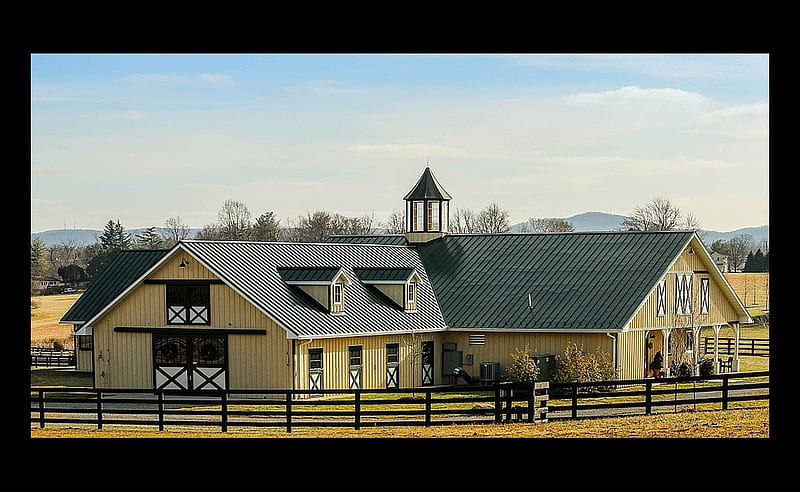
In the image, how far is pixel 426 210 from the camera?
39.5 metres

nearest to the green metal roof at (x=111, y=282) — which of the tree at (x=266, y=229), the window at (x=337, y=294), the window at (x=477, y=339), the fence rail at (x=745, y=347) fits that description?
the window at (x=337, y=294)

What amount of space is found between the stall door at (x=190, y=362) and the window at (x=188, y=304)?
1.41 ft

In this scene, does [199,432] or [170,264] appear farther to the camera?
[170,264]

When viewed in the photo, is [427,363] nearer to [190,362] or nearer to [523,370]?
[523,370]

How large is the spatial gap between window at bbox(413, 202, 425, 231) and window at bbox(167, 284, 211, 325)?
36.4 feet

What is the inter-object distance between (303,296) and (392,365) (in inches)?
128

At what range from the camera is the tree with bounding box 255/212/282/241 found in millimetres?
80688

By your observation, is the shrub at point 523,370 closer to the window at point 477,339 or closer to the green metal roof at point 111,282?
the window at point 477,339

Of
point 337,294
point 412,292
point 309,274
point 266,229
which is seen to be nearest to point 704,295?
point 412,292

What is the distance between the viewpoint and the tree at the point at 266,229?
80688 millimetres
